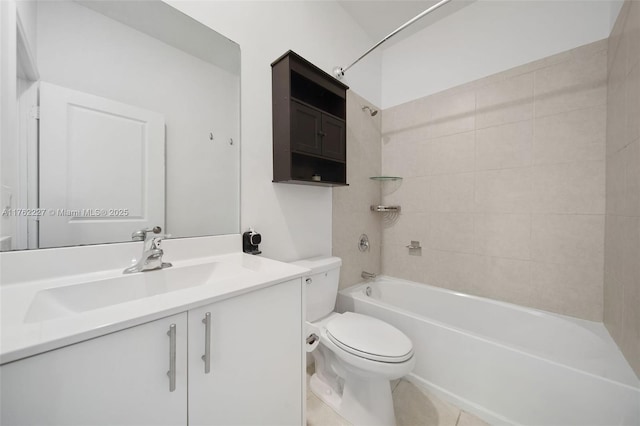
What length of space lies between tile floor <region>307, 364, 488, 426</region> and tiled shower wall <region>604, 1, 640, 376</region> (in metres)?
0.76

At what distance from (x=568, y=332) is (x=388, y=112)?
79.9 inches

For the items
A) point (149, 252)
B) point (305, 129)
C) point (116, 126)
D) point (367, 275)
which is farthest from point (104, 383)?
point (367, 275)

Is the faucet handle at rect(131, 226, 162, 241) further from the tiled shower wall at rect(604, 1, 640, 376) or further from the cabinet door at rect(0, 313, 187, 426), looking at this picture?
the tiled shower wall at rect(604, 1, 640, 376)

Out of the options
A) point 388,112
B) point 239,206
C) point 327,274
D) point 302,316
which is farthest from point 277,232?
point 388,112

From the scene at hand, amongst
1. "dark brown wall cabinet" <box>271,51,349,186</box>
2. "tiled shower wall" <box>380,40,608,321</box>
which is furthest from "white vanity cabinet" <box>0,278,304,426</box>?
"tiled shower wall" <box>380,40,608,321</box>

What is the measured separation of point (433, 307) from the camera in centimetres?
187

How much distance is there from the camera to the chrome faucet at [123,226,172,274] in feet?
2.80

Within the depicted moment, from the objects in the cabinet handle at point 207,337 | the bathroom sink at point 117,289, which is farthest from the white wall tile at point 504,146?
the cabinet handle at point 207,337

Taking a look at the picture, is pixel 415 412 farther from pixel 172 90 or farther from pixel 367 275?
pixel 172 90

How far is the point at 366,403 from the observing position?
3.71 ft

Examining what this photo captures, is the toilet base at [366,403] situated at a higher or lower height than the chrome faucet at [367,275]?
lower

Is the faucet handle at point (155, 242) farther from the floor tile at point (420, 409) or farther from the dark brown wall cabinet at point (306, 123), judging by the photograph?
the floor tile at point (420, 409)

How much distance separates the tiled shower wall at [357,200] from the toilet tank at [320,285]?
287mm

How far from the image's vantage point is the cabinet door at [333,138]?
1482 millimetres
